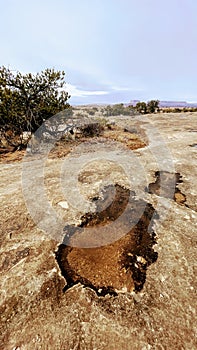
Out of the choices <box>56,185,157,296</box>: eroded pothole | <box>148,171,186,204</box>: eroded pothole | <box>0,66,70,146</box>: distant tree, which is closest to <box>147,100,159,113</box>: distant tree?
<box>0,66,70,146</box>: distant tree

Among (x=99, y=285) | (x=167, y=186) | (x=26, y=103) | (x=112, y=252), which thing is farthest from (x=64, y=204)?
(x=26, y=103)

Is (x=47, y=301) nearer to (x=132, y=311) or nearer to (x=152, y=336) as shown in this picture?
(x=132, y=311)

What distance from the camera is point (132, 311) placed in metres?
3.31

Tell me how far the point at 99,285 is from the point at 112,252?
0.85 metres

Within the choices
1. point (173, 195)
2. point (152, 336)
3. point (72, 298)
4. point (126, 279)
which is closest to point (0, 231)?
point (72, 298)

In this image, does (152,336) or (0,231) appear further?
(0,231)

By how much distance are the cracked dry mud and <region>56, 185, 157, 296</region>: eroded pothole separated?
0.07ft

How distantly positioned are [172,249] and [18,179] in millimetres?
7080

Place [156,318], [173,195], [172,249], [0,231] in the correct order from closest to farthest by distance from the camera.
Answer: [156,318] → [172,249] → [0,231] → [173,195]

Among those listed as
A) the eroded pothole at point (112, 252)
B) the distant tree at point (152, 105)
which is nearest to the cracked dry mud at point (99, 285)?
the eroded pothole at point (112, 252)

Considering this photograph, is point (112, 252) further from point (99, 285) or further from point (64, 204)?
point (64, 204)

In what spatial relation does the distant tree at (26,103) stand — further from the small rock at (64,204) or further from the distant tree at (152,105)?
the distant tree at (152,105)

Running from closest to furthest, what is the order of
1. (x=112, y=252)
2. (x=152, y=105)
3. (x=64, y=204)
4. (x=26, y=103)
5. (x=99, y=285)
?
1. (x=99, y=285)
2. (x=112, y=252)
3. (x=64, y=204)
4. (x=26, y=103)
5. (x=152, y=105)

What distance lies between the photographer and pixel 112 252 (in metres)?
4.44
